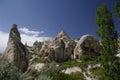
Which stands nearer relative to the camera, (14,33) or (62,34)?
(14,33)

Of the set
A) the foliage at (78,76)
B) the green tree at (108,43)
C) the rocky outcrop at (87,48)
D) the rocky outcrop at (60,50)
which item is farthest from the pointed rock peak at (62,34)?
the green tree at (108,43)

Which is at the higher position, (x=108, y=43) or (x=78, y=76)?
(x=108, y=43)

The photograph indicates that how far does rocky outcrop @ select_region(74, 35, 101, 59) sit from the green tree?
74.5 feet

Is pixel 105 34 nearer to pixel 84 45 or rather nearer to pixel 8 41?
pixel 84 45

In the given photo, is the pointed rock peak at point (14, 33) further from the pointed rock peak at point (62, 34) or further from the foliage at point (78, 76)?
the foliage at point (78, 76)

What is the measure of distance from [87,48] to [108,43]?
2472 centimetres

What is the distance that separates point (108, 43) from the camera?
24609mm

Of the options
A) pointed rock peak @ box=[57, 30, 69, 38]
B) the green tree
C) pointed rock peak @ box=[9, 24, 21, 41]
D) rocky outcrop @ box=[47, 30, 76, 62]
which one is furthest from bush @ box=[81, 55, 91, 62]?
the green tree

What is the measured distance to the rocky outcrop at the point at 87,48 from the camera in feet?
Answer: 158

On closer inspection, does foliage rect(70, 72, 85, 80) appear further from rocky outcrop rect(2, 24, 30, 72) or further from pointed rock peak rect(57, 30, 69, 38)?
pointed rock peak rect(57, 30, 69, 38)

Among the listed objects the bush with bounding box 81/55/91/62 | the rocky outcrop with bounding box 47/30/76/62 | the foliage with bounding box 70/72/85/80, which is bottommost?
the foliage with bounding box 70/72/85/80

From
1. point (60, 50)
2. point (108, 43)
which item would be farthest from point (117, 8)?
point (60, 50)

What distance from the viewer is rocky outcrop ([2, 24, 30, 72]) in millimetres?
45478

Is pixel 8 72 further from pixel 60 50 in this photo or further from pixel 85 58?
A: pixel 60 50
